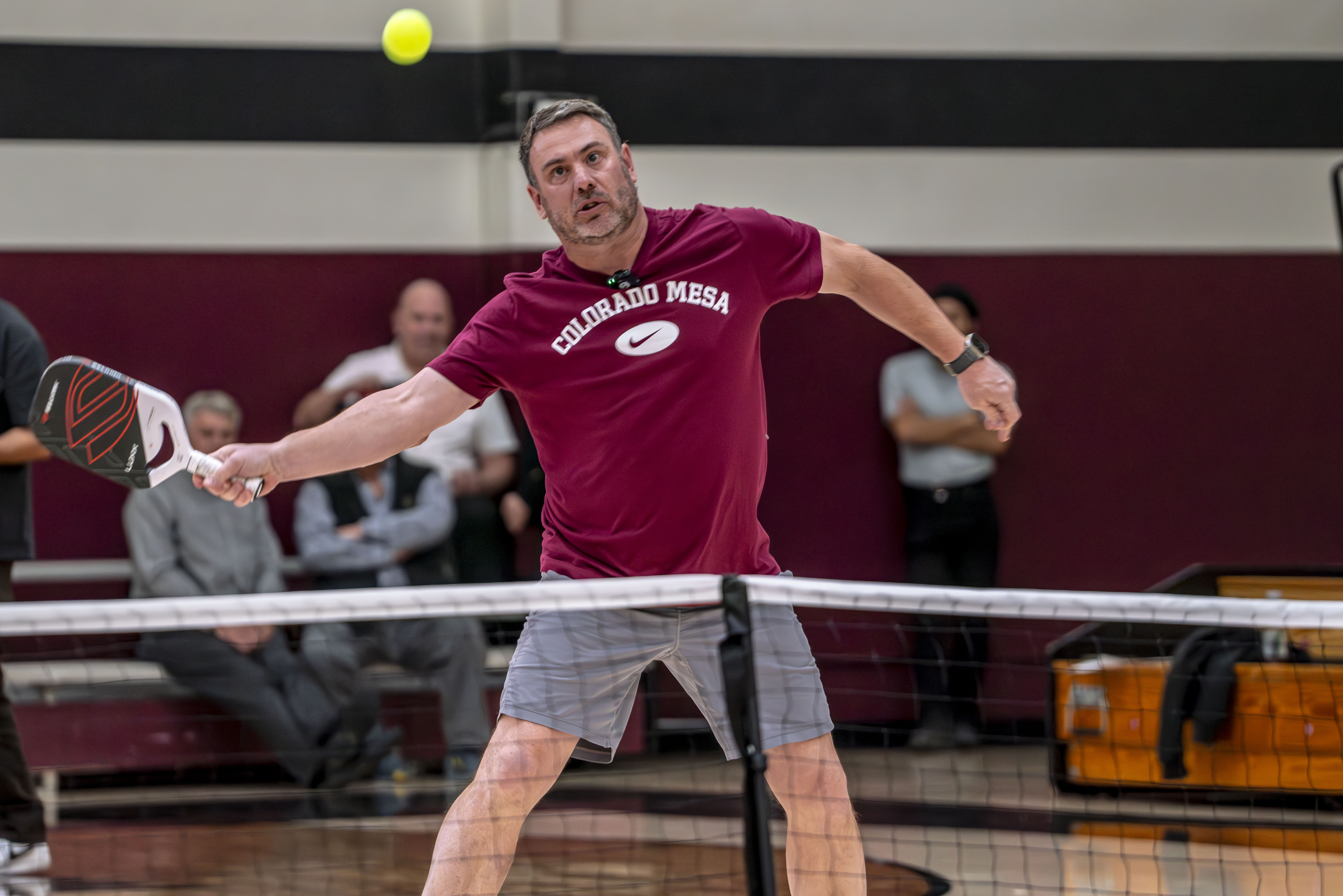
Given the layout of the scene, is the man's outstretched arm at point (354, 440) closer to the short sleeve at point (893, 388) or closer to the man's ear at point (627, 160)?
the man's ear at point (627, 160)

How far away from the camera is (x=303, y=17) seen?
701 centimetres

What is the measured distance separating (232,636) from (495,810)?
341 cm

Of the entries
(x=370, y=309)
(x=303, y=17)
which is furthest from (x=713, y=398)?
→ (x=303, y=17)

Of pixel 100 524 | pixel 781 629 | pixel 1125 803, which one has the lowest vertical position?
pixel 1125 803

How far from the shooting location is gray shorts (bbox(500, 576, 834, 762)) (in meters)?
3.03

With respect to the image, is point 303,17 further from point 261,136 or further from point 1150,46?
point 1150,46

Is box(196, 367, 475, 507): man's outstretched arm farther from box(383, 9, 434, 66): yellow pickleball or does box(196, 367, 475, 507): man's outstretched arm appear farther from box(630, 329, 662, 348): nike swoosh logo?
box(383, 9, 434, 66): yellow pickleball

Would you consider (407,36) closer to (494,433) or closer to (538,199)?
(494,433)

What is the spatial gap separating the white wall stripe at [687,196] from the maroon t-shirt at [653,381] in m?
3.77

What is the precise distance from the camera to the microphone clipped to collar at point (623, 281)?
3115 mm

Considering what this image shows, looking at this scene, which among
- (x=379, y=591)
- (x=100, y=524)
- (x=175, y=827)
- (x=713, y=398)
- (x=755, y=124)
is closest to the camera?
(x=379, y=591)

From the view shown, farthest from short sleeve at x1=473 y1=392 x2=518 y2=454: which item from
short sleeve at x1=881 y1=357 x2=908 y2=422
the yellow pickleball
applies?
short sleeve at x1=881 y1=357 x2=908 y2=422

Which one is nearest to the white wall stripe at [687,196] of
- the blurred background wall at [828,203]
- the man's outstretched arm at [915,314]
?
the blurred background wall at [828,203]

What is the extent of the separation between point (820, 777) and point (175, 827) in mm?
3578
